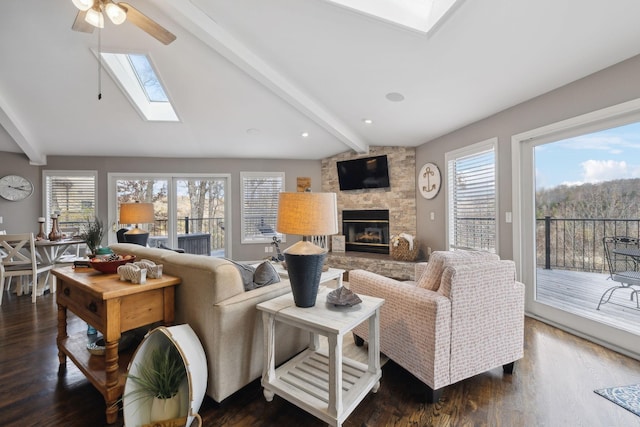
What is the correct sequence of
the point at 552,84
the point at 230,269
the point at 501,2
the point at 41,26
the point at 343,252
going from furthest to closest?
the point at 343,252, the point at 41,26, the point at 552,84, the point at 501,2, the point at 230,269

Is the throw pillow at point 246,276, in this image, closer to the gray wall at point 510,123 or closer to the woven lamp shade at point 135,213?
the woven lamp shade at point 135,213

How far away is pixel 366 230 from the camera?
18.5ft

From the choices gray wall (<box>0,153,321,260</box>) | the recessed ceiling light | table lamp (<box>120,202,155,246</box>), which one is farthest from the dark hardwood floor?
gray wall (<box>0,153,321,260</box>)

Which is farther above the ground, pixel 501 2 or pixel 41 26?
pixel 41 26

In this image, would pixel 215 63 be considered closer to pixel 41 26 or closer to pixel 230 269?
pixel 41 26

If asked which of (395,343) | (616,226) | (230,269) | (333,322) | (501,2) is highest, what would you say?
(501,2)

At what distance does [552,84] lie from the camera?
275 cm

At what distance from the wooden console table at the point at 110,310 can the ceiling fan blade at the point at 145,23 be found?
196cm

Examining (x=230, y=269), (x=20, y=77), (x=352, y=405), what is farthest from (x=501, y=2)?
(x=20, y=77)

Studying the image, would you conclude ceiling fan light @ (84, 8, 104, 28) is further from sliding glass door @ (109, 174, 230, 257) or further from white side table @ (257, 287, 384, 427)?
sliding glass door @ (109, 174, 230, 257)

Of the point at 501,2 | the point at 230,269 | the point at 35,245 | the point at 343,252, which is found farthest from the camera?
the point at 343,252

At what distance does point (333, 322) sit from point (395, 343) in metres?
0.69

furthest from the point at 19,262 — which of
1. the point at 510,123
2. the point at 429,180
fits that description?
the point at 510,123

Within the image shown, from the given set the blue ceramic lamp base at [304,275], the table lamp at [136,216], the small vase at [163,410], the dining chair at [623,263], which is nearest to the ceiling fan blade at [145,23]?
the table lamp at [136,216]
